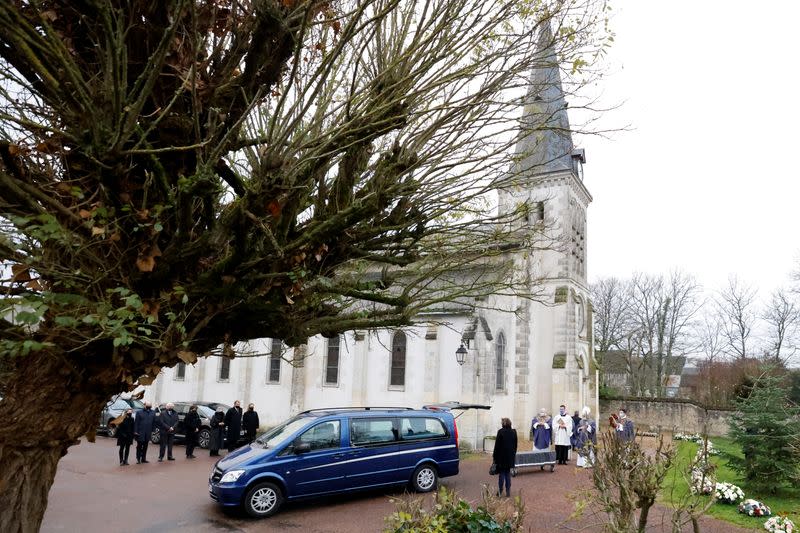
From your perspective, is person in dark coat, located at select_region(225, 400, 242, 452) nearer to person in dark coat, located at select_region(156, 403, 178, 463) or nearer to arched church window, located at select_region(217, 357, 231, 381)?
person in dark coat, located at select_region(156, 403, 178, 463)

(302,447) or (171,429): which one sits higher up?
(302,447)

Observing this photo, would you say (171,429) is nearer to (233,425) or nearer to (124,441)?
(124,441)

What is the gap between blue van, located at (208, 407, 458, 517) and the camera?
32.7 ft

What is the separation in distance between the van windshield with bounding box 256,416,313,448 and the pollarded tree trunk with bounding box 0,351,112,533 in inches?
262

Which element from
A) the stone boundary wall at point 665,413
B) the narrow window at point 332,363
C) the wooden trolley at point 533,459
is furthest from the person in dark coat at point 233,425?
the stone boundary wall at point 665,413

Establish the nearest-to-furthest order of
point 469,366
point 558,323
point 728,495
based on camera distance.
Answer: point 728,495
point 469,366
point 558,323

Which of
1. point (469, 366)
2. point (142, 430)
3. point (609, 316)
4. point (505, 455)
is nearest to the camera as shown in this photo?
point (505, 455)

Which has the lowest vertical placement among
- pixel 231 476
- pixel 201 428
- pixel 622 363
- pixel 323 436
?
pixel 201 428

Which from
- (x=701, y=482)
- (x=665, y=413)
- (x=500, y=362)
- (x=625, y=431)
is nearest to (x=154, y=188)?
(x=701, y=482)

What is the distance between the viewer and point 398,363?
23.9 m

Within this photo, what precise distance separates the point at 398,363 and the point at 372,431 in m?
12.3

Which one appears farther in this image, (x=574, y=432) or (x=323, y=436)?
(x=574, y=432)

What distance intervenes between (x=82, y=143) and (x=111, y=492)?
10.5 metres

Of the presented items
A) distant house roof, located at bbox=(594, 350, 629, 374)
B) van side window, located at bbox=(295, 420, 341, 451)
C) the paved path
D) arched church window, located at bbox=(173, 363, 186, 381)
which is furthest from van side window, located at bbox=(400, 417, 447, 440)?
distant house roof, located at bbox=(594, 350, 629, 374)
